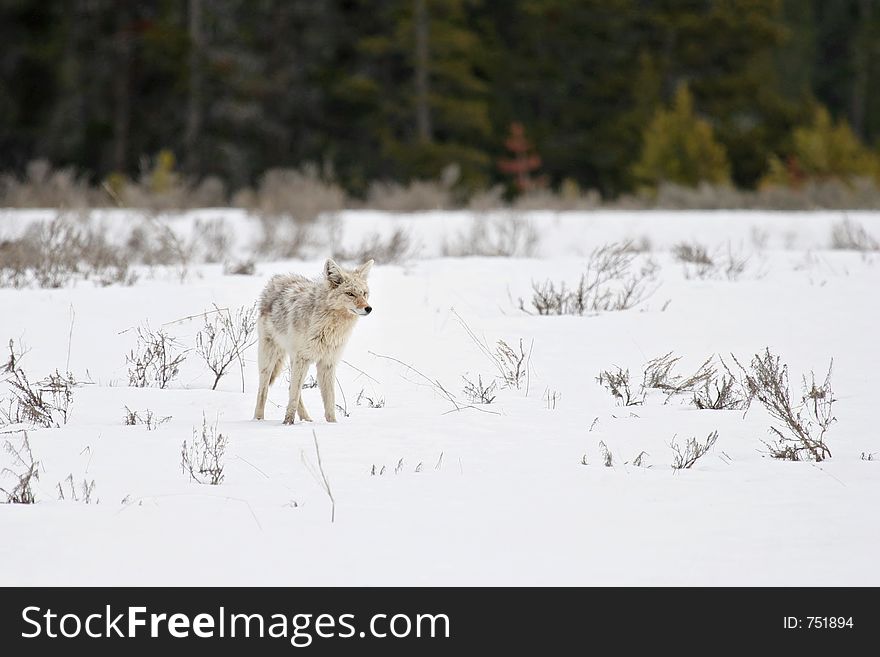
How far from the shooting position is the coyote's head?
723 centimetres

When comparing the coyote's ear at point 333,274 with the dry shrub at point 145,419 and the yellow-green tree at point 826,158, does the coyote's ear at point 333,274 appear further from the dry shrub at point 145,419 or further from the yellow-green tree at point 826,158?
the yellow-green tree at point 826,158

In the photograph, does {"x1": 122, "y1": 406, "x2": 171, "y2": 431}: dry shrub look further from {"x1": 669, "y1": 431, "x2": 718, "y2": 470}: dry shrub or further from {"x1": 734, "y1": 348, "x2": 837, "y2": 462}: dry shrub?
{"x1": 734, "y1": 348, "x2": 837, "y2": 462}: dry shrub

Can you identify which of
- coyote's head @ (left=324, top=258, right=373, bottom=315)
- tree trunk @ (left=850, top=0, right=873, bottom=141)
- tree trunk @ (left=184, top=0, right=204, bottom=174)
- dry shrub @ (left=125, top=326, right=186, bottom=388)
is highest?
tree trunk @ (left=850, top=0, right=873, bottom=141)

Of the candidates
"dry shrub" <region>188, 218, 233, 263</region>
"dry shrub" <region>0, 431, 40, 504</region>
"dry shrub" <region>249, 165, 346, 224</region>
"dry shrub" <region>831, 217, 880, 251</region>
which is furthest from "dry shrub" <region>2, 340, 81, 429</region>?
"dry shrub" <region>831, 217, 880, 251</region>

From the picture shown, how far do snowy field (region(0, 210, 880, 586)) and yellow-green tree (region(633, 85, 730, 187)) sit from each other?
20.2 meters

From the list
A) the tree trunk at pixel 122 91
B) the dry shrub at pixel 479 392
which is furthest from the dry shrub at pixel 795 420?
the tree trunk at pixel 122 91

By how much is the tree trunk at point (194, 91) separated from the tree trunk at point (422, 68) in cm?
684

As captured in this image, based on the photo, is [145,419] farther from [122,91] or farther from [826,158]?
[122,91]

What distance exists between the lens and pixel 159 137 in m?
36.8

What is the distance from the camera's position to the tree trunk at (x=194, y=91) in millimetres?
35125

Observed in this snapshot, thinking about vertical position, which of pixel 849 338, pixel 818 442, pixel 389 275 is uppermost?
pixel 389 275

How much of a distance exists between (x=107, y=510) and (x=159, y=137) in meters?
33.0
